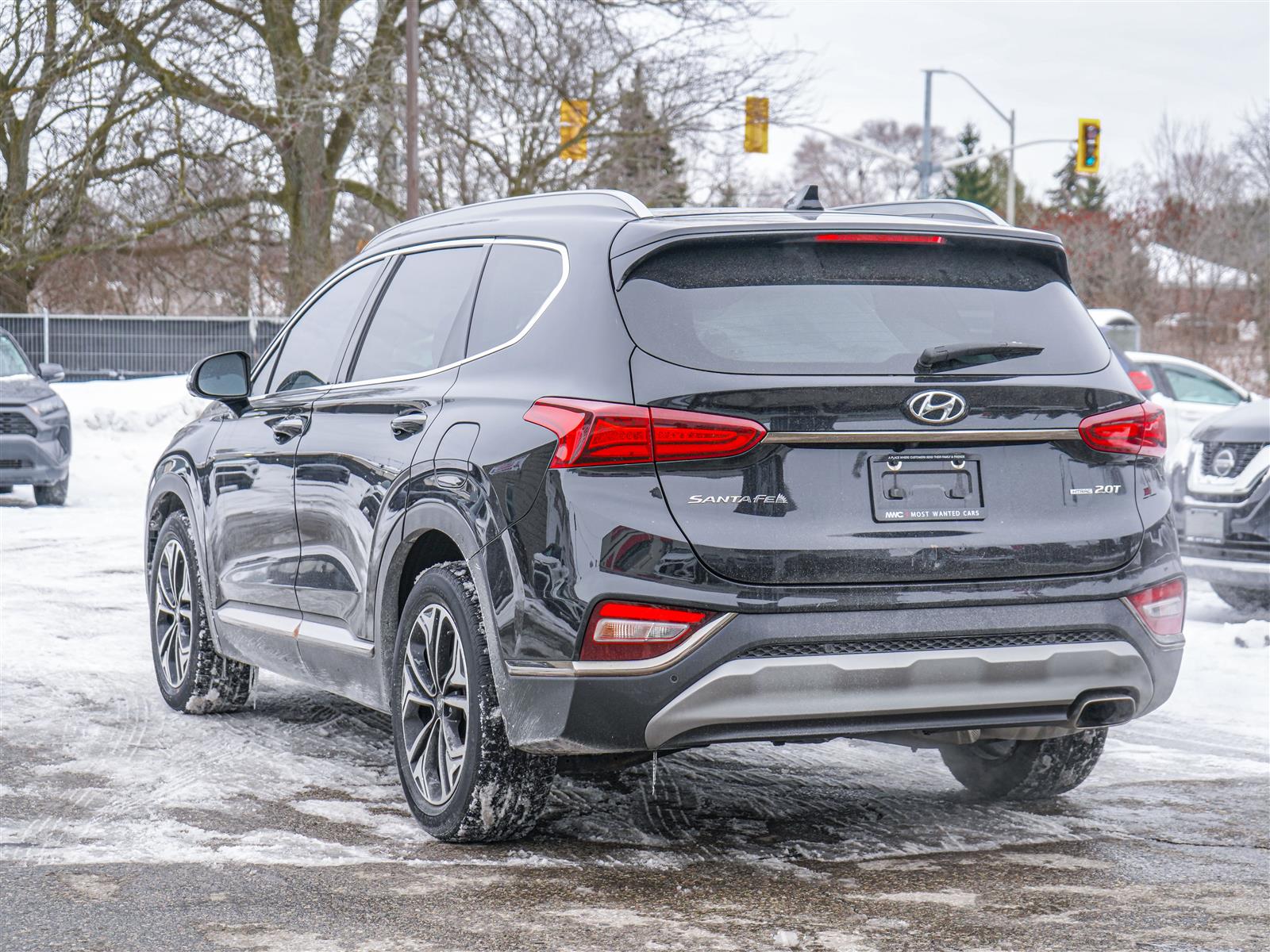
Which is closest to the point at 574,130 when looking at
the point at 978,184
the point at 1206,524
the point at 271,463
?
the point at 1206,524

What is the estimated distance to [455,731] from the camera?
4.78 metres

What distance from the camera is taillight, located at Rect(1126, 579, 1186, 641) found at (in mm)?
4547

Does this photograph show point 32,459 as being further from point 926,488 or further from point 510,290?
point 926,488

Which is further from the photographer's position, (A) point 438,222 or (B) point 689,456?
(A) point 438,222

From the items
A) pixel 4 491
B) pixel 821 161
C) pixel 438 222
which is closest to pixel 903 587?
pixel 438 222

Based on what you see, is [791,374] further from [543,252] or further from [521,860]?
[521,860]

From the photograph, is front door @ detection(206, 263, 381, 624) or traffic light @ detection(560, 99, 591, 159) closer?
front door @ detection(206, 263, 381, 624)

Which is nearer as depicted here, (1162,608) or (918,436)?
(918,436)

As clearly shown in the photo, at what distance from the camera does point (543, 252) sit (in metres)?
4.85

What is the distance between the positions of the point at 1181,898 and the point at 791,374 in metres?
1.61

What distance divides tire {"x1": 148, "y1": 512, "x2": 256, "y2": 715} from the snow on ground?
0.29 feet

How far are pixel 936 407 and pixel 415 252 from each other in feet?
6.85

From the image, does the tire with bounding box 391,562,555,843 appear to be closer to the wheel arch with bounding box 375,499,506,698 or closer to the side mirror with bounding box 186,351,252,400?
the wheel arch with bounding box 375,499,506,698

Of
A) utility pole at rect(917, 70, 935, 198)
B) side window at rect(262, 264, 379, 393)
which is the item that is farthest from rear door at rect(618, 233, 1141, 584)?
utility pole at rect(917, 70, 935, 198)
